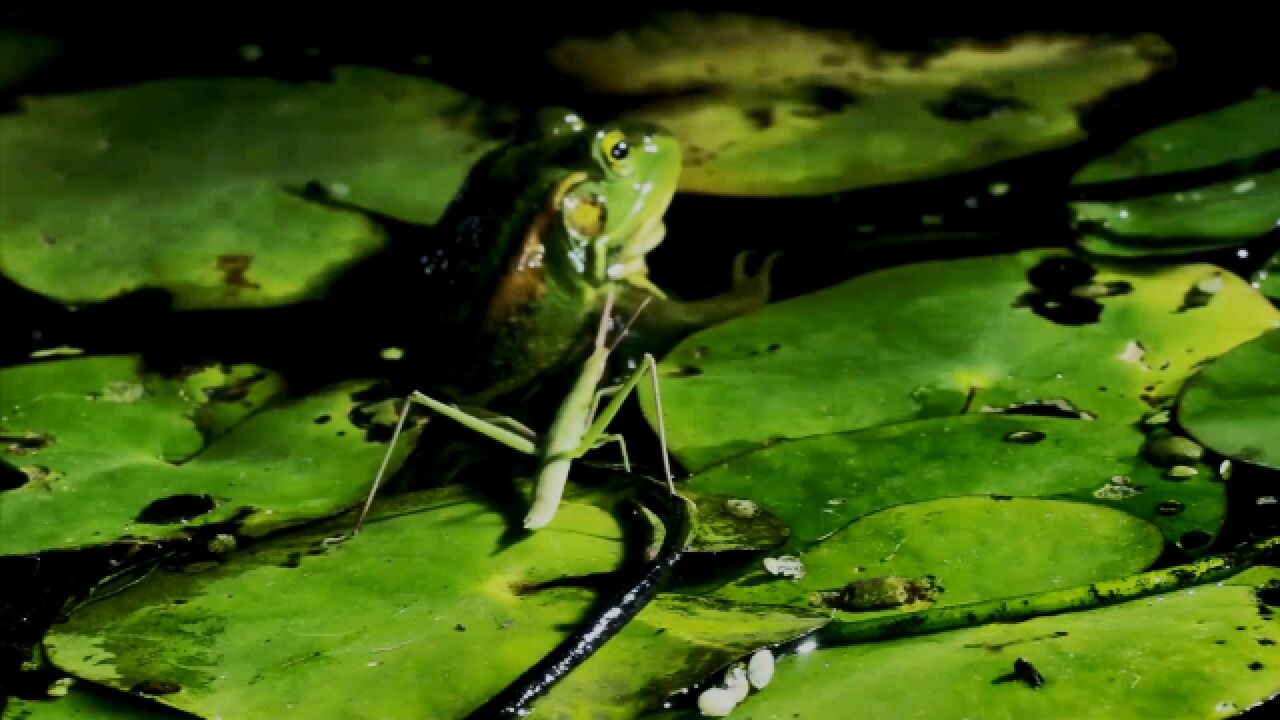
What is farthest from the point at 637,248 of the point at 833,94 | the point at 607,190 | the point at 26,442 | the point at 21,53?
the point at 21,53

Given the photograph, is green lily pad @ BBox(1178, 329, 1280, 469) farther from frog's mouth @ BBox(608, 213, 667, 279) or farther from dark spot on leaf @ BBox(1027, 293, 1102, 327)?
frog's mouth @ BBox(608, 213, 667, 279)

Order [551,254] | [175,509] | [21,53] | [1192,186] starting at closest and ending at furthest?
[175,509] → [551,254] → [1192,186] → [21,53]

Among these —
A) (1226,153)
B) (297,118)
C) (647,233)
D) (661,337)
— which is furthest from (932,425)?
(297,118)

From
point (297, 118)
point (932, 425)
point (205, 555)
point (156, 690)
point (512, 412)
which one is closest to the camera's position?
point (156, 690)

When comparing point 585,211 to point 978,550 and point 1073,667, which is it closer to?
point 978,550

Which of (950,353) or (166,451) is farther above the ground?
(950,353)

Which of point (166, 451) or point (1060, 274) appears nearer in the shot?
point (166, 451)

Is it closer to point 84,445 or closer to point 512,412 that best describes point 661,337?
point 512,412
